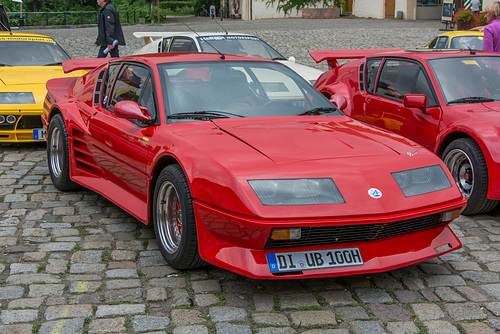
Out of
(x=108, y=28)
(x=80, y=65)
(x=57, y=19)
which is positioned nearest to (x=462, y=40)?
(x=108, y=28)

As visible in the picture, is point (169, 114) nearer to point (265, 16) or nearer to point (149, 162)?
point (149, 162)

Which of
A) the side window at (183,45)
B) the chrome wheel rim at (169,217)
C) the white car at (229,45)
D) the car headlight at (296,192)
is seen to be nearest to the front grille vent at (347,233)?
the car headlight at (296,192)

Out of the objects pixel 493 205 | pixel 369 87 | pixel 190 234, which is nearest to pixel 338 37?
pixel 369 87

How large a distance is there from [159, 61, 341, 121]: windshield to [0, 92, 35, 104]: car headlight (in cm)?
368

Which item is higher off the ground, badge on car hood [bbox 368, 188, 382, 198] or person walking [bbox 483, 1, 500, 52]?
person walking [bbox 483, 1, 500, 52]

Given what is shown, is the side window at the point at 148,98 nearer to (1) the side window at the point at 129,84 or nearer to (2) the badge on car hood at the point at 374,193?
(1) the side window at the point at 129,84

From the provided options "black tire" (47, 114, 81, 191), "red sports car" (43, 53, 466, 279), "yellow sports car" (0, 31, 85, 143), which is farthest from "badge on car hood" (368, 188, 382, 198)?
"yellow sports car" (0, 31, 85, 143)

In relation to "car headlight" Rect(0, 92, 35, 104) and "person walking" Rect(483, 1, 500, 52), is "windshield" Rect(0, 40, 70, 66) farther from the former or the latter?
"person walking" Rect(483, 1, 500, 52)

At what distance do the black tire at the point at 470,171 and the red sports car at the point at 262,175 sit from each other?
4.12 ft

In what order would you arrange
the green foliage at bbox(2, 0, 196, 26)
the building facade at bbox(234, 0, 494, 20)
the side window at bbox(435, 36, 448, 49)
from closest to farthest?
the side window at bbox(435, 36, 448, 49) → the green foliage at bbox(2, 0, 196, 26) → the building facade at bbox(234, 0, 494, 20)

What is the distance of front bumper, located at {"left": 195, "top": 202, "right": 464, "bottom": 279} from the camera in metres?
3.61

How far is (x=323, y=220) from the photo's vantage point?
11.7 feet

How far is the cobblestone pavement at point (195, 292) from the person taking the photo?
11.4ft

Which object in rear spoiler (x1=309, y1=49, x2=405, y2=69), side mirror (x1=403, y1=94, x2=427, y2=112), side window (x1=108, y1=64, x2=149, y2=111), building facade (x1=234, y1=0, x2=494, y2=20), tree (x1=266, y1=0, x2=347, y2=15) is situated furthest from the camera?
tree (x1=266, y1=0, x2=347, y2=15)
